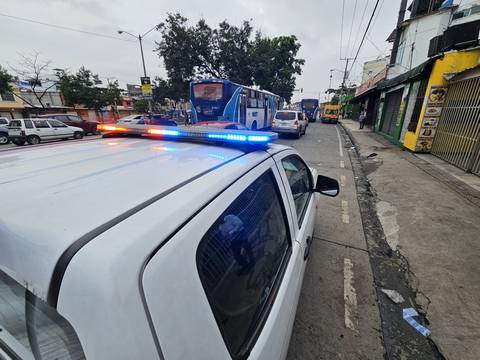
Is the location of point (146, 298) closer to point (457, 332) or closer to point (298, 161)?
point (298, 161)

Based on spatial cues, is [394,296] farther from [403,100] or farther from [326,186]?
[403,100]

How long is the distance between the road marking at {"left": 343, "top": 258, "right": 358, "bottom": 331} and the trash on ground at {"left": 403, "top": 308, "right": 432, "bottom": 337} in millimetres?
474

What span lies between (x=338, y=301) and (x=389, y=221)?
8.17 ft

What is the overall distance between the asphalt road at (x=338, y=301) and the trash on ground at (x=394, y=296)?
0.15 m

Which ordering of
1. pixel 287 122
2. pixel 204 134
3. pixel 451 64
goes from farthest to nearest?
pixel 287 122 → pixel 451 64 → pixel 204 134

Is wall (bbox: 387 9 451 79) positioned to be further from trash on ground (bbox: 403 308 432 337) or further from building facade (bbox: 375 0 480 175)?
trash on ground (bbox: 403 308 432 337)

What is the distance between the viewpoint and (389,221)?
162 inches

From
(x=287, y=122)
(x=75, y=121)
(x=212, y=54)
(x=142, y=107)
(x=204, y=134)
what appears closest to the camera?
(x=204, y=134)

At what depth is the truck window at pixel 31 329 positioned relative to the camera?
0.58 metres

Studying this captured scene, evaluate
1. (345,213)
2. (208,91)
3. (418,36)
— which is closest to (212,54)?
(208,91)

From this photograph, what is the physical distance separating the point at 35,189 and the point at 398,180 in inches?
295

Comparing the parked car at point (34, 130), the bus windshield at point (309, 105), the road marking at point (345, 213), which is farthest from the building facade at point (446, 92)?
the bus windshield at point (309, 105)

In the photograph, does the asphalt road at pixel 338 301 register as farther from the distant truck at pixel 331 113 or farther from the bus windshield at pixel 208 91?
the distant truck at pixel 331 113

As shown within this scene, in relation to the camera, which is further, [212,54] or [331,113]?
[331,113]
